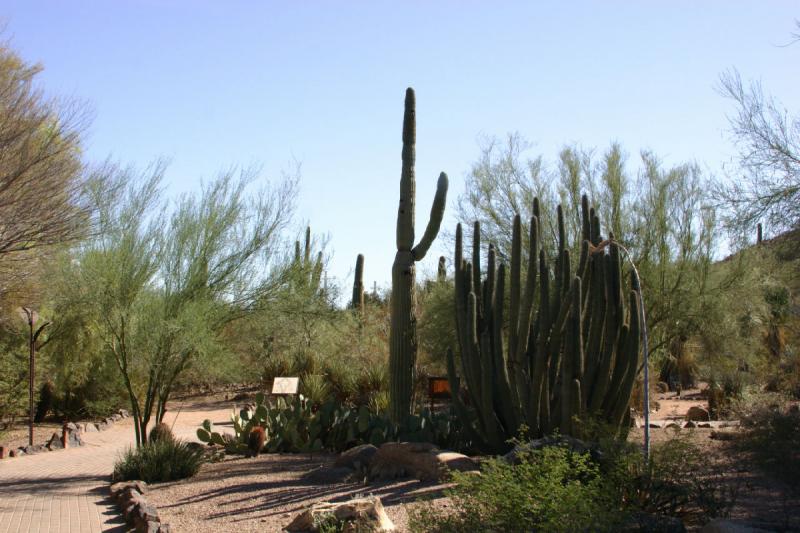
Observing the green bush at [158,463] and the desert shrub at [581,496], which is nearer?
the desert shrub at [581,496]

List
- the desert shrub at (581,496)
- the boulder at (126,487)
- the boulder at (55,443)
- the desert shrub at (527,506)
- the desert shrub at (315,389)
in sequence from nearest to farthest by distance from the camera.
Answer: the desert shrub at (527,506), the desert shrub at (581,496), the boulder at (126,487), the boulder at (55,443), the desert shrub at (315,389)

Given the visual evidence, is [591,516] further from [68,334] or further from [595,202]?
[68,334]

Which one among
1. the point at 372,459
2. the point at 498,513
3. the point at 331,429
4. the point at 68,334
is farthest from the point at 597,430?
the point at 68,334

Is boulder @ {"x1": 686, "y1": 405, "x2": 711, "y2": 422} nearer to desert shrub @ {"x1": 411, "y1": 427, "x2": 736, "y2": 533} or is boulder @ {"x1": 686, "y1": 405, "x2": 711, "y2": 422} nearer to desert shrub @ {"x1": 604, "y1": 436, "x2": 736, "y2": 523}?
desert shrub @ {"x1": 411, "y1": 427, "x2": 736, "y2": 533}

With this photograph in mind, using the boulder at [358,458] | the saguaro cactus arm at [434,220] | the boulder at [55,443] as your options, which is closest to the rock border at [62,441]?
the boulder at [55,443]

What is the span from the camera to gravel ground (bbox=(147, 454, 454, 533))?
8.00 meters

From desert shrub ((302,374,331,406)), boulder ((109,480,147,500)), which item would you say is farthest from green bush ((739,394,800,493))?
desert shrub ((302,374,331,406))

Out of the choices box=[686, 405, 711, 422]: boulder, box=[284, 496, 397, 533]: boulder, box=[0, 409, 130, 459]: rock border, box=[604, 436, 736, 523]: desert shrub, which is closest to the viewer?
box=[284, 496, 397, 533]: boulder

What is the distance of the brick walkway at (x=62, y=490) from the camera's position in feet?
28.5

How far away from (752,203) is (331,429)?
798cm

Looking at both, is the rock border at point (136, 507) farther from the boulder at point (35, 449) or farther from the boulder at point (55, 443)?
the boulder at point (55, 443)

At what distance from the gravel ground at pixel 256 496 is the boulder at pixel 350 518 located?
38cm

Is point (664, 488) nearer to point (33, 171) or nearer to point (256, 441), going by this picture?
point (256, 441)

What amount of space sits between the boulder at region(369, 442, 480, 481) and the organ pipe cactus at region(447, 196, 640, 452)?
1556 millimetres
